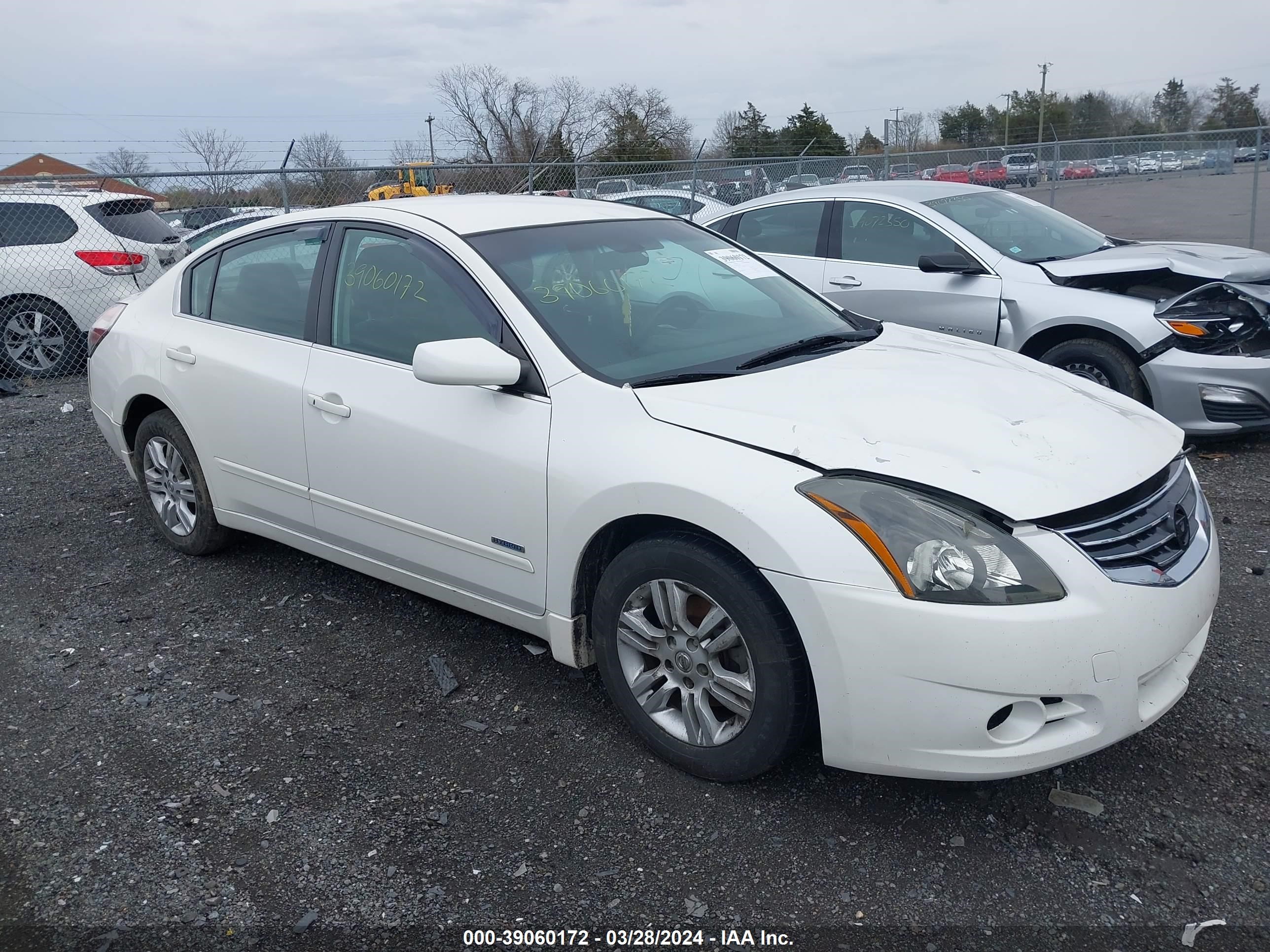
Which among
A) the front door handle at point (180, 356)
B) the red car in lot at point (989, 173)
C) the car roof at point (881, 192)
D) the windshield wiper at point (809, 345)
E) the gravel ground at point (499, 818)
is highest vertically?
the red car in lot at point (989, 173)

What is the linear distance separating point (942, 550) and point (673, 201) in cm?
1318

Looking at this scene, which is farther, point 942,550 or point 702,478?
point 702,478

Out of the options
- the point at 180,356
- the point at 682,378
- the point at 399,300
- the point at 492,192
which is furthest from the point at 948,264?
the point at 492,192

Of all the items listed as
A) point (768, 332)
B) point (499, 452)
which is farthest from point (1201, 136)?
point (499, 452)

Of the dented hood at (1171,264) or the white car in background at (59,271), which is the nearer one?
the dented hood at (1171,264)

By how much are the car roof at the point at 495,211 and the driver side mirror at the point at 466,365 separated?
0.67 meters

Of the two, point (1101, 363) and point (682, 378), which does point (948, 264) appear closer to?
point (1101, 363)

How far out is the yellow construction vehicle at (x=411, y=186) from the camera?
15117 millimetres

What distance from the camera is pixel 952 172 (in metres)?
18.9

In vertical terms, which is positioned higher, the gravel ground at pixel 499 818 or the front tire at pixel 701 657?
the front tire at pixel 701 657

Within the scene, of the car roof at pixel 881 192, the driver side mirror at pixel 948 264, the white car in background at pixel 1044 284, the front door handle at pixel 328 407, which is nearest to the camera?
the front door handle at pixel 328 407

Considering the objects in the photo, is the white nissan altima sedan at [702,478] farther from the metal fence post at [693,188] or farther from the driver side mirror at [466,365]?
the metal fence post at [693,188]

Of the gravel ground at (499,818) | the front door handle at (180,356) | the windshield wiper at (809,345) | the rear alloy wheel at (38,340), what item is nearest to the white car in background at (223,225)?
the rear alloy wheel at (38,340)

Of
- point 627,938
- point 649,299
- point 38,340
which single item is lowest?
point 627,938
